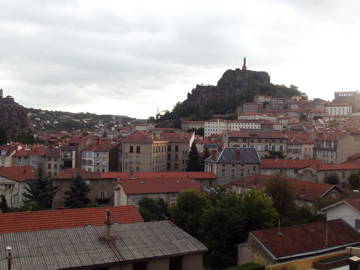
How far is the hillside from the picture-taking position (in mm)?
146250

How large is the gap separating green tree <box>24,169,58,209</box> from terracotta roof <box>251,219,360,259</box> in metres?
30.1

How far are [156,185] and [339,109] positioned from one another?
338 ft

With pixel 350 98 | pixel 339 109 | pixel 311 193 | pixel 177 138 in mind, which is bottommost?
pixel 311 193

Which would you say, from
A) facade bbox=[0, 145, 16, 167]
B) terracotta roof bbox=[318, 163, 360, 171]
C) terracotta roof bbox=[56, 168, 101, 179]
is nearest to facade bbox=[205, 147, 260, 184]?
terracotta roof bbox=[318, 163, 360, 171]

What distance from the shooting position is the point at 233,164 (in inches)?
2079

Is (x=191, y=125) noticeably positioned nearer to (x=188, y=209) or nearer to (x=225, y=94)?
(x=225, y=94)

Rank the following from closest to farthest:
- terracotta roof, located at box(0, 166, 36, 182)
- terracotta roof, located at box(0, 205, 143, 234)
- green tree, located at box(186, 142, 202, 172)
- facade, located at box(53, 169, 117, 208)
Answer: terracotta roof, located at box(0, 205, 143, 234)
facade, located at box(53, 169, 117, 208)
terracotta roof, located at box(0, 166, 36, 182)
green tree, located at box(186, 142, 202, 172)

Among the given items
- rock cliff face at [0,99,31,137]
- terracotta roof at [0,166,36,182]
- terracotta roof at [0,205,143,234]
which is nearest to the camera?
terracotta roof at [0,205,143,234]

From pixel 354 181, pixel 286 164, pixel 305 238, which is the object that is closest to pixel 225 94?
pixel 286 164

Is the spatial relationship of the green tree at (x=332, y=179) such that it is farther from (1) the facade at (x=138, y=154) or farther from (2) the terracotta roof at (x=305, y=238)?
(1) the facade at (x=138, y=154)

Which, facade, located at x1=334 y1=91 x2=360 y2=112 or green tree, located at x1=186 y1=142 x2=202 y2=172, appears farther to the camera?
facade, located at x1=334 y1=91 x2=360 y2=112

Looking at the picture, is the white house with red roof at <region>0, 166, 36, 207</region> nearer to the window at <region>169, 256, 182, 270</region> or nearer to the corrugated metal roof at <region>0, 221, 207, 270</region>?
the corrugated metal roof at <region>0, 221, 207, 270</region>

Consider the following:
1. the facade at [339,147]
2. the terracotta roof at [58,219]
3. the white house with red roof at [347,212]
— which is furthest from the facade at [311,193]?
the facade at [339,147]

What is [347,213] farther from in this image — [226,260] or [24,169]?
[24,169]
